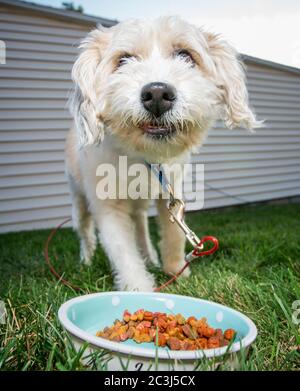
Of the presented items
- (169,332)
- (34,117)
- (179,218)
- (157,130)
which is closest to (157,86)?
(157,130)

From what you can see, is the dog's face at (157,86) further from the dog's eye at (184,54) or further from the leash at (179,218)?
the leash at (179,218)

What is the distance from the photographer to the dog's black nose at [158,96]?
7.23ft

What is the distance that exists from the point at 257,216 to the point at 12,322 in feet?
19.9

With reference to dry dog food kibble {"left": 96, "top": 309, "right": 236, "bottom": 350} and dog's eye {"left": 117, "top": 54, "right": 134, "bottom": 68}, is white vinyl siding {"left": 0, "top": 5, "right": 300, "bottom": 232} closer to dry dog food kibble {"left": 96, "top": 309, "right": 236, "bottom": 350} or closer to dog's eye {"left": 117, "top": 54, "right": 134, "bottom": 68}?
dog's eye {"left": 117, "top": 54, "right": 134, "bottom": 68}

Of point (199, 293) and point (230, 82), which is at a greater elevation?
point (230, 82)

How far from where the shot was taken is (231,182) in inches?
359

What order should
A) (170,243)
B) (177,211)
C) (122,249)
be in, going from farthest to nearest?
(170,243), (122,249), (177,211)

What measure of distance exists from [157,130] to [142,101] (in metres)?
0.20

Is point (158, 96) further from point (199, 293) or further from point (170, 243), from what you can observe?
point (170, 243)

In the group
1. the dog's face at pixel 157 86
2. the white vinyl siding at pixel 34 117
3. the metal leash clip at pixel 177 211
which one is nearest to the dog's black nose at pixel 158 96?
the dog's face at pixel 157 86

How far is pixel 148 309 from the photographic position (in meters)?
2.04

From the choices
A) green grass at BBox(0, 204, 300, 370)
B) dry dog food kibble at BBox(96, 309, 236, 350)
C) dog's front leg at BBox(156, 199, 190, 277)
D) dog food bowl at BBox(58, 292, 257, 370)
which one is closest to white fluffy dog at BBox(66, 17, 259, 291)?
dog's front leg at BBox(156, 199, 190, 277)

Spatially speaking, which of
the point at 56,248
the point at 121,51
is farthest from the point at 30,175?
the point at 121,51
